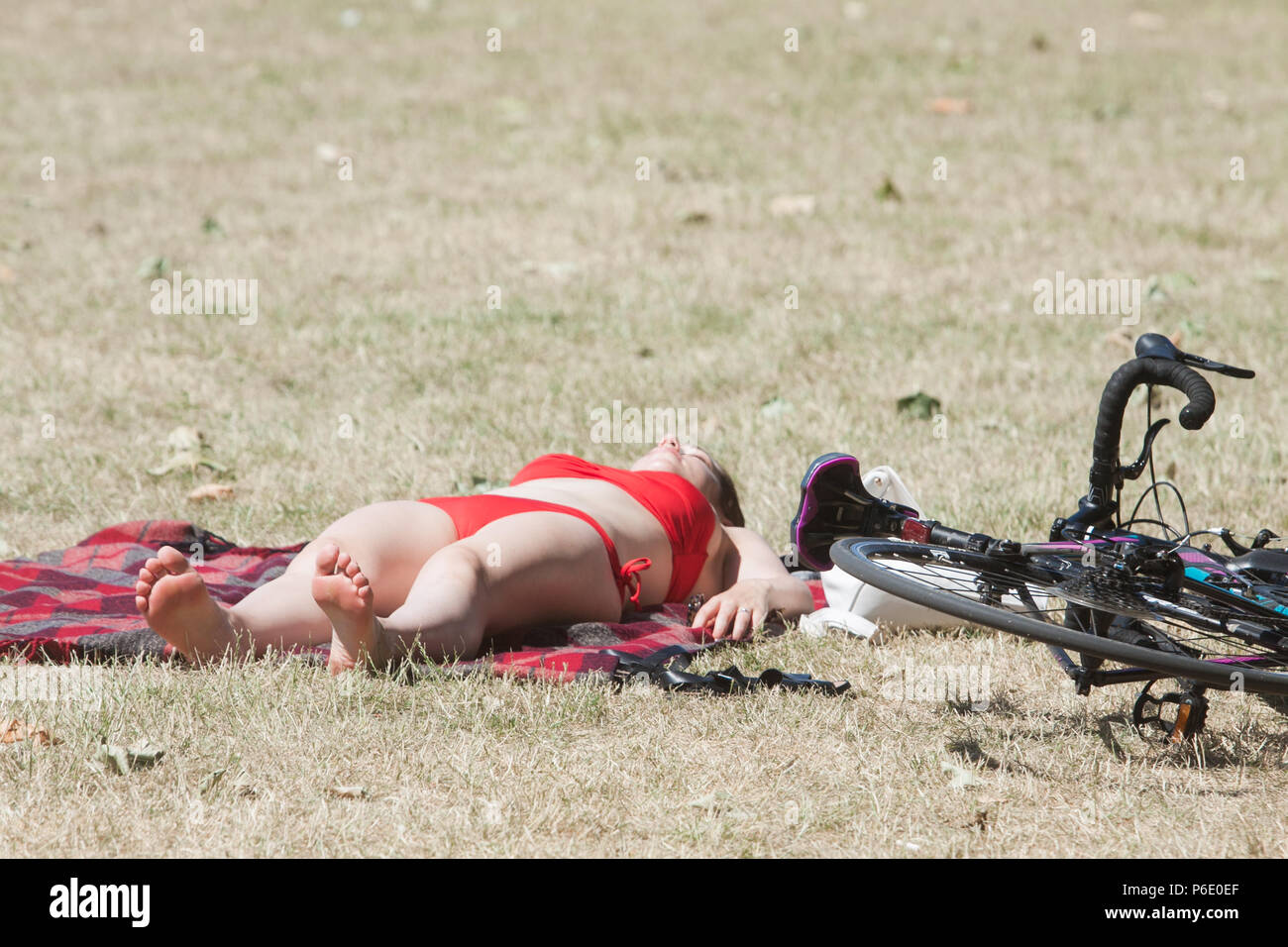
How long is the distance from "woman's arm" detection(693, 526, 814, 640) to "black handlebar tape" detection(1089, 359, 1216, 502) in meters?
1.06

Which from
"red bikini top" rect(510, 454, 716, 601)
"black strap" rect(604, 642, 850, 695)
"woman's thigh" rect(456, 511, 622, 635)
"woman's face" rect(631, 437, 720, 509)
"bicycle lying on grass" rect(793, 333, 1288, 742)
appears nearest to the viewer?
"bicycle lying on grass" rect(793, 333, 1288, 742)

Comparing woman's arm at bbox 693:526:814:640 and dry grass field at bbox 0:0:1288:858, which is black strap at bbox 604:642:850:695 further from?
woman's arm at bbox 693:526:814:640

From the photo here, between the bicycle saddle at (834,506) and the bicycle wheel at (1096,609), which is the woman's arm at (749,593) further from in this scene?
the bicycle wheel at (1096,609)

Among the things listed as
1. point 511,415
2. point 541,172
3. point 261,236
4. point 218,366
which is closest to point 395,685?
point 511,415

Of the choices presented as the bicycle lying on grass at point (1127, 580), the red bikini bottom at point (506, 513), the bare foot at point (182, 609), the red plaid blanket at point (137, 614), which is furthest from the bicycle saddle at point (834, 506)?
the bare foot at point (182, 609)

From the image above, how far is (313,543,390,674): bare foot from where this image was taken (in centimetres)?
298

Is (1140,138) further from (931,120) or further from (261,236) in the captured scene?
(261,236)

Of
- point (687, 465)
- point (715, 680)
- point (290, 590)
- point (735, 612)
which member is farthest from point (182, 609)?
point (687, 465)

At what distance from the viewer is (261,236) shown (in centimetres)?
846

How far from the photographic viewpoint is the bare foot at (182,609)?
303 centimetres

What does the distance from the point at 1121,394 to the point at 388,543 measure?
180 cm

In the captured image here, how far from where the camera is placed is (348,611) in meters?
3.03

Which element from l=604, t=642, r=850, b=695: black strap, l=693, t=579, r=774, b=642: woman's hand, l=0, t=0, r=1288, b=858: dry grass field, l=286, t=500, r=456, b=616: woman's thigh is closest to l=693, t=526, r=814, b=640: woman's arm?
l=693, t=579, r=774, b=642: woman's hand

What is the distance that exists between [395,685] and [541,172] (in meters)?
7.04
